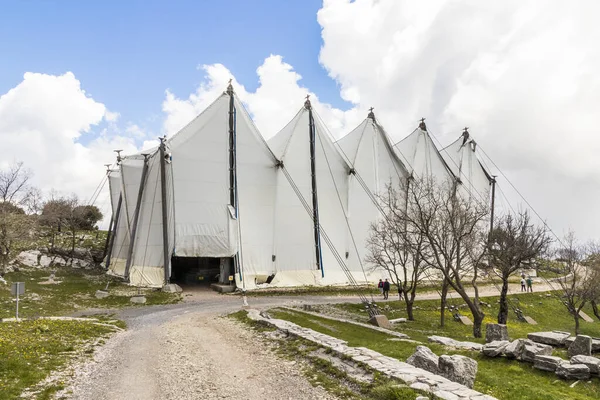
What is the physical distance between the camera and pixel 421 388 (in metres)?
8.41

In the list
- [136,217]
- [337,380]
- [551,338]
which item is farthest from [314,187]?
[337,380]

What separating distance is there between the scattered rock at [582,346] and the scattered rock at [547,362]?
11.1ft

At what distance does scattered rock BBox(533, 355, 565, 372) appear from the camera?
11641mm

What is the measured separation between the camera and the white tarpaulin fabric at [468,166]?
210ft

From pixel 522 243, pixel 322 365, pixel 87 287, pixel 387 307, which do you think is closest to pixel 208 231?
pixel 87 287

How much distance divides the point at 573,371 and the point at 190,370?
10339 millimetres

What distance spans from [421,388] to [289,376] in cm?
392

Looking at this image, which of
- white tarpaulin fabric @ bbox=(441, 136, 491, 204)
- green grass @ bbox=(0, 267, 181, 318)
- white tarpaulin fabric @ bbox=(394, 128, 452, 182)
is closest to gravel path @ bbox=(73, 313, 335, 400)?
green grass @ bbox=(0, 267, 181, 318)

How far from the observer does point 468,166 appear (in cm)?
6475

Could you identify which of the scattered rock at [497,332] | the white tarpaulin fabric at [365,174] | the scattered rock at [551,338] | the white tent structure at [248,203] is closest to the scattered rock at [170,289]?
the white tent structure at [248,203]

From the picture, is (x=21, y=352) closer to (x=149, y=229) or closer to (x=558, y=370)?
(x=558, y=370)

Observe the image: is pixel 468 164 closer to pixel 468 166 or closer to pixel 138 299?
pixel 468 166

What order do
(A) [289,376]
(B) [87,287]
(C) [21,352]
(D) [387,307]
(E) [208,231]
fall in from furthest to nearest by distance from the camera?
(E) [208,231]
(B) [87,287]
(D) [387,307]
(C) [21,352]
(A) [289,376]

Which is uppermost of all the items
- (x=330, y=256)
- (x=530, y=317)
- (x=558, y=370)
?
(x=330, y=256)
